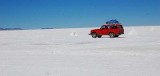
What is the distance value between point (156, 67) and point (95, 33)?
27232 mm

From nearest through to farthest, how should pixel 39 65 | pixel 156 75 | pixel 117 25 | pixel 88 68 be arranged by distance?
1. pixel 156 75
2. pixel 88 68
3. pixel 39 65
4. pixel 117 25

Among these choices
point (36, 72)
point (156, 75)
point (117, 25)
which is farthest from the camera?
point (117, 25)

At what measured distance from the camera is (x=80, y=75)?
837cm

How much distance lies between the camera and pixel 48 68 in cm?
969

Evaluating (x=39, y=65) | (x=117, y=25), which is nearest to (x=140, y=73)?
(x=39, y=65)

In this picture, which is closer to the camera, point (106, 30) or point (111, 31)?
point (111, 31)

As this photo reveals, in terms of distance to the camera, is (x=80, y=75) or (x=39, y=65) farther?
(x=39, y=65)

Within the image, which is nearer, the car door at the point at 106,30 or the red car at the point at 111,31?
the red car at the point at 111,31

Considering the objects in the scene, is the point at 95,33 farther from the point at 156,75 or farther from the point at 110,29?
the point at 156,75

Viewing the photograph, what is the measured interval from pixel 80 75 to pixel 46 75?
36.4 inches

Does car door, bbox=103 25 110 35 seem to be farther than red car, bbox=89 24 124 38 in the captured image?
Yes

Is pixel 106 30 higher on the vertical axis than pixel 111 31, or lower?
higher

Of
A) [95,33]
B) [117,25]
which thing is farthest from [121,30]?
[95,33]

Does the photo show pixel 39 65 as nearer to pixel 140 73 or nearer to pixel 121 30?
pixel 140 73
